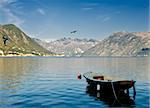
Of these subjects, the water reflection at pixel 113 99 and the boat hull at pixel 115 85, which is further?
the boat hull at pixel 115 85

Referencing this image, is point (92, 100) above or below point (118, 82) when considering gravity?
below

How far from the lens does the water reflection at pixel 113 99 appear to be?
36781 millimetres

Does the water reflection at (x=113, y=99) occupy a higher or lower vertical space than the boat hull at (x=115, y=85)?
lower

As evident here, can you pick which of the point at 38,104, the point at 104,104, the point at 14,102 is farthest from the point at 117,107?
the point at 14,102

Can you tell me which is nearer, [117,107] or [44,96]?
[117,107]

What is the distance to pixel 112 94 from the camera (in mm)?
43188

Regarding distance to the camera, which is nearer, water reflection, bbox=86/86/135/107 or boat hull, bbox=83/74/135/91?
water reflection, bbox=86/86/135/107

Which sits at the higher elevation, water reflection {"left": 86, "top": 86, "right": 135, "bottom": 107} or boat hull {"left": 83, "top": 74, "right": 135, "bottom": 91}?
boat hull {"left": 83, "top": 74, "right": 135, "bottom": 91}

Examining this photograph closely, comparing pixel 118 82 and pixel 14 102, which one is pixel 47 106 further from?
pixel 118 82

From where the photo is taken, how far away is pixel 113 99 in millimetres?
39875

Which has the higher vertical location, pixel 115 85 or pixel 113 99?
pixel 115 85

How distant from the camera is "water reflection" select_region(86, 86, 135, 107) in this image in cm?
3678

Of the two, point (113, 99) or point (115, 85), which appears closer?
point (113, 99)

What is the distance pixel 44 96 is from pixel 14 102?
672 cm
